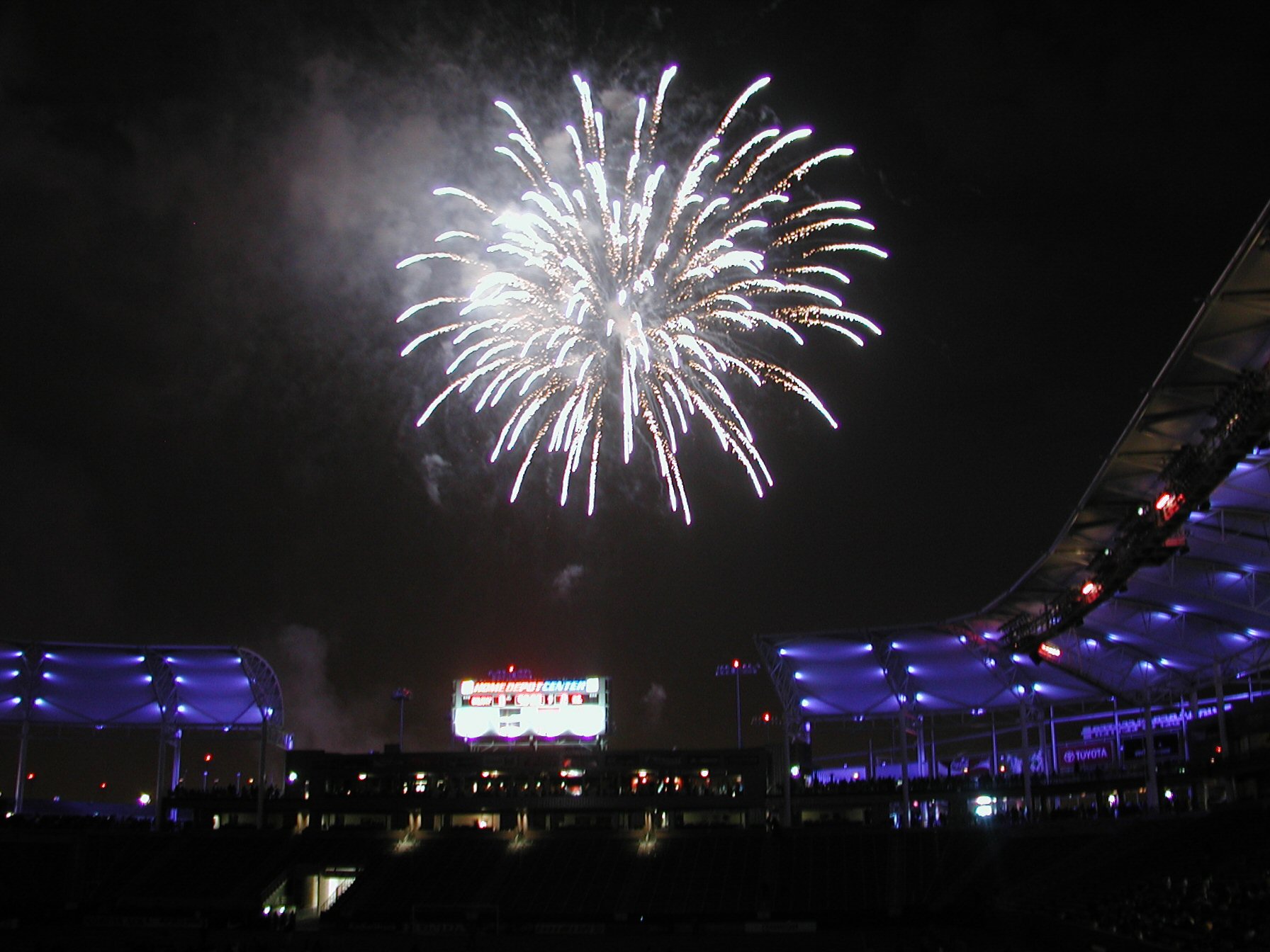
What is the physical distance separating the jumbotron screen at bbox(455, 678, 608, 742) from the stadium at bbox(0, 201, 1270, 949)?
128 millimetres

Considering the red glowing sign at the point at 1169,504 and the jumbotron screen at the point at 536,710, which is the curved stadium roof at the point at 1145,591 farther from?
the jumbotron screen at the point at 536,710

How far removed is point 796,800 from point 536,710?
15.6 meters

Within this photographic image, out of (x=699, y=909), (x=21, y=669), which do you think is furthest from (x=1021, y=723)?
(x=21, y=669)

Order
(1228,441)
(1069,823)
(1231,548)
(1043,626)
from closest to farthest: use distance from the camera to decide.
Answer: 1. (1228,441)
2. (1231,548)
3. (1043,626)
4. (1069,823)

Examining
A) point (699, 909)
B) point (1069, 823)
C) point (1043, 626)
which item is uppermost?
point (1043, 626)

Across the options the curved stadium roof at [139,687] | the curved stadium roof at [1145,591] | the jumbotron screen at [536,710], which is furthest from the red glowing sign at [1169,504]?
the curved stadium roof at [139,687]

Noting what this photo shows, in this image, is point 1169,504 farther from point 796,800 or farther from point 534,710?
point 534,710

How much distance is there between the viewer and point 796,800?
64.1 meters

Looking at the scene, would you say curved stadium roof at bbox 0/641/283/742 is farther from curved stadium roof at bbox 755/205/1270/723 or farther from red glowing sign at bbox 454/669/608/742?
curved stadium roof at bbox 755/205/1270/723

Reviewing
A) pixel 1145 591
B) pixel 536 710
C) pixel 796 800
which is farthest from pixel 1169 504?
pixel 536 710

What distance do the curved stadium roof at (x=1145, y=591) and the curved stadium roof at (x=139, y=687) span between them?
96.5ft

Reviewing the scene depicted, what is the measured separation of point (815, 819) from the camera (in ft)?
212

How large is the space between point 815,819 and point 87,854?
3965 centimetres

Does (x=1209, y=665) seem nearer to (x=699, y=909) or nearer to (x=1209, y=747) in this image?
(x=1209, y=747)
